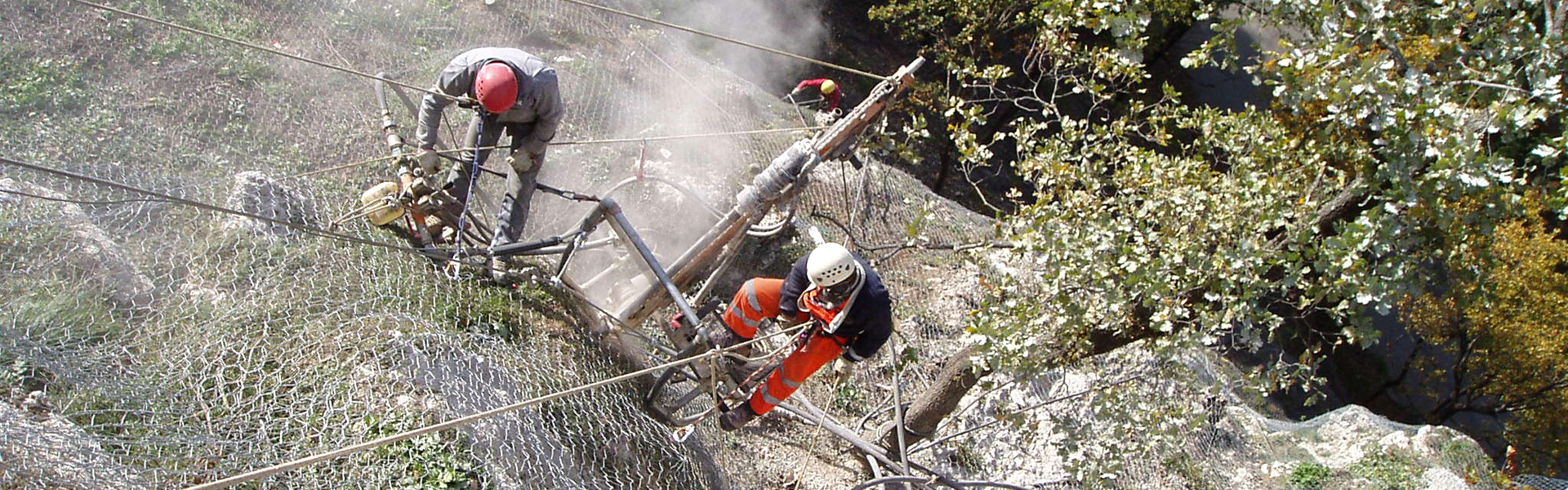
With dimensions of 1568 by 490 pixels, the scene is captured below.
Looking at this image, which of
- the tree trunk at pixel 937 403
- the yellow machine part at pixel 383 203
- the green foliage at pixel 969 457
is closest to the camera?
the yellow machine part at pixel 383 203

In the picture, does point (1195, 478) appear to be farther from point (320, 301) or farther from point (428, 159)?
point (320, 301)

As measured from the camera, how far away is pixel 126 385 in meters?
3.86

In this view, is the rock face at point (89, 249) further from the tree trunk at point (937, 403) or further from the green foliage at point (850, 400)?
the green foliage at point (850, 400)

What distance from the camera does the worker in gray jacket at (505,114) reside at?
5148 mm

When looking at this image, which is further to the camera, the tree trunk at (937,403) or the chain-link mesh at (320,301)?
the tree trunk at (937,403)

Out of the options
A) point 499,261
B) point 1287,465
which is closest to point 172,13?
point 499,261

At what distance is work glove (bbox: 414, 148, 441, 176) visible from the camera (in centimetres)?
529

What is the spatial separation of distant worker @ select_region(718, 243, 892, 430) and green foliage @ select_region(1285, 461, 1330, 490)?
257 inches

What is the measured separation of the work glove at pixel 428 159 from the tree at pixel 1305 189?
307 cm

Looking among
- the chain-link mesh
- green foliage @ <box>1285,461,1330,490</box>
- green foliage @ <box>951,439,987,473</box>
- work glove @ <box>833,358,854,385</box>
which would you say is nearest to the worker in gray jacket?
the chain-link mesh

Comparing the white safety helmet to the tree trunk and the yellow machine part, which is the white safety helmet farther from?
the yellow machine part

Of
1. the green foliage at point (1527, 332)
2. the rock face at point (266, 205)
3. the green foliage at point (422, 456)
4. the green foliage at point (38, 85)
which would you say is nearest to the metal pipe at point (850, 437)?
the green foliage at point (422, 456)

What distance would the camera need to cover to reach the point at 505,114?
17.8ft

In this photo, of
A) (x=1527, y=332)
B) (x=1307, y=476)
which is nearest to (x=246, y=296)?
(x=1307, y=476)
